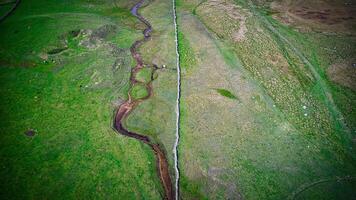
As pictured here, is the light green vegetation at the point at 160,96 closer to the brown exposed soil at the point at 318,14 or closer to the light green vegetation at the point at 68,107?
the light green vegetation at the point at 68,107

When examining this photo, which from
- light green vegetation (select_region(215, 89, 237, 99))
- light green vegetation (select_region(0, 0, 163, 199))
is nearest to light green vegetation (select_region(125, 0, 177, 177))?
light green vegetation (select_region(0, 0, 163, 199))

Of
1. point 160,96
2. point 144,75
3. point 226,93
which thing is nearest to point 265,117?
point 226,93

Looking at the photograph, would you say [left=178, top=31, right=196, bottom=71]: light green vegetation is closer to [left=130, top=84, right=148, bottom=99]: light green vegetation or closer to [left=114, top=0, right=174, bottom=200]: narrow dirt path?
[left=114, top=0, right=174, bottom=200]: narrow dirt path

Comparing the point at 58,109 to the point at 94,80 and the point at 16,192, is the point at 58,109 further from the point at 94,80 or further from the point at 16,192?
the point at 16,192

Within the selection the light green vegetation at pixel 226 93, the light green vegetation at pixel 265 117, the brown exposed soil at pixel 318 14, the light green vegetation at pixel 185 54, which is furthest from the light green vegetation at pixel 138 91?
the brown exposed soil at pixel 318 14

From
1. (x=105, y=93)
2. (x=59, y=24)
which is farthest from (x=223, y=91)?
(x=59, y=24)

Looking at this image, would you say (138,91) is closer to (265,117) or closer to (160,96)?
(160,96)
